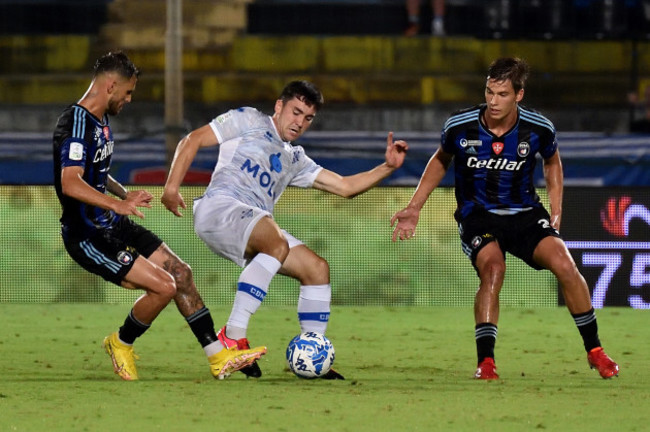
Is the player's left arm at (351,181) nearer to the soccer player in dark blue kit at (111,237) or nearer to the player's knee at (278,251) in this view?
the player's knee at (278,251)

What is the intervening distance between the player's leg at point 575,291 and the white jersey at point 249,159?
1517 millimetres

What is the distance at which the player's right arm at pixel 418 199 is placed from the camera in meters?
7.50

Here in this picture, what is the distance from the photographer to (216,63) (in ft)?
66.2

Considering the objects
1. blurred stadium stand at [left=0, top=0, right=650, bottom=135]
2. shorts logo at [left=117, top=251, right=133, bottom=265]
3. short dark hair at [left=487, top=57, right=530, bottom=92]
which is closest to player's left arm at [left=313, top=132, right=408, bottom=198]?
short dark hair at [left=487, top=57, right=530, bottom=92]

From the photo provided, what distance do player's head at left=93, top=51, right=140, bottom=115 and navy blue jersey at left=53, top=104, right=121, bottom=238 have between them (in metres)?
0.14

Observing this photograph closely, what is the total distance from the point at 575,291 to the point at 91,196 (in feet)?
8.55

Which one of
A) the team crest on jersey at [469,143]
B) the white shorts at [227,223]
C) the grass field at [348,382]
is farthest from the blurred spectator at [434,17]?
the white shorts at [227,223]

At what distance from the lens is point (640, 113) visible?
60.8 ft

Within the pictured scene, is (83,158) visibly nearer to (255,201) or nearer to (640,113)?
(255,201)

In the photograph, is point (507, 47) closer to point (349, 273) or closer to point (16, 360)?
point (349, 273)

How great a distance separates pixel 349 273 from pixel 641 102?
889 cm

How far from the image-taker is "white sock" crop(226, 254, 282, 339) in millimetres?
7176

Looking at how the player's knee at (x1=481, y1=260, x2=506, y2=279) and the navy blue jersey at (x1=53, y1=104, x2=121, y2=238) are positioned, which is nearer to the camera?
the navy blue jersey at (x1=53, y1=104, x2=121, y2=238)

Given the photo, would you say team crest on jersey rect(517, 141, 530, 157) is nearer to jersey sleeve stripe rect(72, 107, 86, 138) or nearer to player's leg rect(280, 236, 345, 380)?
player's leg rect(280, 236, 345, 380)
